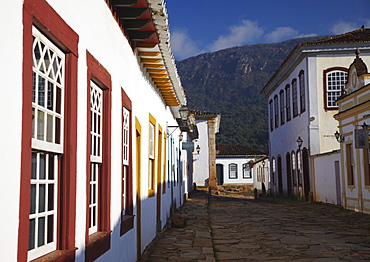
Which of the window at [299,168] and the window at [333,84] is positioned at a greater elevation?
the window at [333,84]

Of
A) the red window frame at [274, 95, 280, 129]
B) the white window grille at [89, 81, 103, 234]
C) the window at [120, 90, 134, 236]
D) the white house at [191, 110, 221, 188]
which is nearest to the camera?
the white window grille at [89, 81, 103, 234]

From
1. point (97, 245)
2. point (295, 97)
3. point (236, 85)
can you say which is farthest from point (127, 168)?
point (236, 85)

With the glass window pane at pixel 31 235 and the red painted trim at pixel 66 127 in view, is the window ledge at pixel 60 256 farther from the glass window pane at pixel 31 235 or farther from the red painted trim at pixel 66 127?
the glass window pane at pixel 31 235

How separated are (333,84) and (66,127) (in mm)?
20899

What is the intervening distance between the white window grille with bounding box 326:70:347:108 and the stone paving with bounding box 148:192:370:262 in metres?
8.36

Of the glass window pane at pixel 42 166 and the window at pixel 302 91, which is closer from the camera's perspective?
the glass window pane at pixel 42 166

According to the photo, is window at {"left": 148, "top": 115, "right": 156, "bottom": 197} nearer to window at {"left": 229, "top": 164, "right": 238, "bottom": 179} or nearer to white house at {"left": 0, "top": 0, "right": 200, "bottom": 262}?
white house at {"left": 0, "top": 0, "right": 200, "bottom": 262}

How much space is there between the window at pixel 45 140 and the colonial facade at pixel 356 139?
39.8 ft

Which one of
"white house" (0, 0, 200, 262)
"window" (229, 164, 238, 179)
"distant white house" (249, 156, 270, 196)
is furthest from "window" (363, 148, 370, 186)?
"window" (229, 164, 238, 179)

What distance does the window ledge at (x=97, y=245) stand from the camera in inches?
158

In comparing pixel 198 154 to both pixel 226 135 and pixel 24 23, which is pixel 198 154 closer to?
pixel 24 23

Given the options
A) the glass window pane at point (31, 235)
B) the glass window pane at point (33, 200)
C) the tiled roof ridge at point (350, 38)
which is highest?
the tiled roof ridge at point (350, 38)

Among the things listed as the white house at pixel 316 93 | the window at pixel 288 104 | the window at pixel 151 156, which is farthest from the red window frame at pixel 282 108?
the window at pixel 151 156

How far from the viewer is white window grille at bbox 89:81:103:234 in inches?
181
